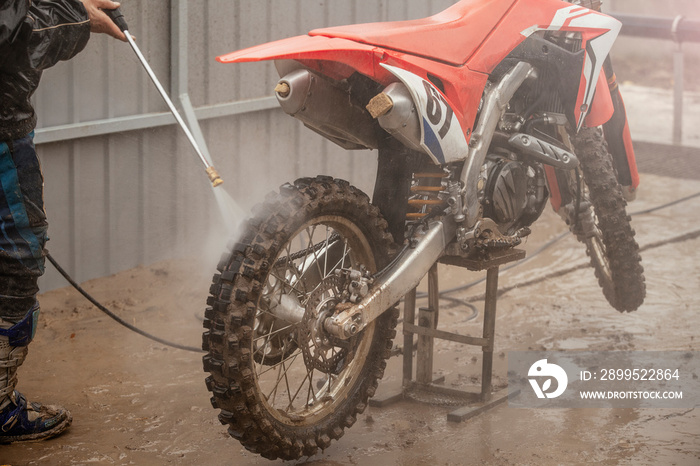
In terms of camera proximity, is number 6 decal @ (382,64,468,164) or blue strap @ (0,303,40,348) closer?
number 6 decal @ (382,64,468,164)

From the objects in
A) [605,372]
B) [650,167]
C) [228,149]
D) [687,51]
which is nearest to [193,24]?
[228,149]

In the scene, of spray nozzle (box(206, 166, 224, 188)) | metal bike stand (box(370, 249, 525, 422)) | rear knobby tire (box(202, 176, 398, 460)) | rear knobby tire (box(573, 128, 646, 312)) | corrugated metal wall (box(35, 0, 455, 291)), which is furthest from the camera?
corrugated metal wall (box(35, 0, 455, 291))

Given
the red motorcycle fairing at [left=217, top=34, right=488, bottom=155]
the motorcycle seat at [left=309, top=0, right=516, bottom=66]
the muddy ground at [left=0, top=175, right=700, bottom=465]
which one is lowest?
the muddy ground at [left=0, top=175, right=700, bottom=465]

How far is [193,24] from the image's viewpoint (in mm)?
5883

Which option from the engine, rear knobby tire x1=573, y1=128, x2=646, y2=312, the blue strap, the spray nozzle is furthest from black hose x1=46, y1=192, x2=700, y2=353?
the engine

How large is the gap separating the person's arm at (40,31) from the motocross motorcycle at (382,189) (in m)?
0.69

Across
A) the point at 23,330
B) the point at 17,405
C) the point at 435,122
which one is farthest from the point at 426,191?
the point at 17,405

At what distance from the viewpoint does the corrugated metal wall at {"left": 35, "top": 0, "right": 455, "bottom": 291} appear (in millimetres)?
5336

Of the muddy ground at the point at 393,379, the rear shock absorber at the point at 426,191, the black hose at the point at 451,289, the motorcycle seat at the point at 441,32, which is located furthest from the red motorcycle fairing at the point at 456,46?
the black hose at the point at 451,289

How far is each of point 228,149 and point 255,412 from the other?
333cm

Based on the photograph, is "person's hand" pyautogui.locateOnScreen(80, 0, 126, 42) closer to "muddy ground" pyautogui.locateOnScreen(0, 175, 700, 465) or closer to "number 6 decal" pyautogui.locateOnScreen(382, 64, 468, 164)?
"number 6 decal" pyautogui.locateOnScreen(382, 64, 468, 164)

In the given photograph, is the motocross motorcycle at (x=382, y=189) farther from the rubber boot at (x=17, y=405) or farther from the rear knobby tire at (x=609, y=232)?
the rubber boot at (x=17, y=405)

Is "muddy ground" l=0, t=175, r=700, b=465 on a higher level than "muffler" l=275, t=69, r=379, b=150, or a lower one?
lower

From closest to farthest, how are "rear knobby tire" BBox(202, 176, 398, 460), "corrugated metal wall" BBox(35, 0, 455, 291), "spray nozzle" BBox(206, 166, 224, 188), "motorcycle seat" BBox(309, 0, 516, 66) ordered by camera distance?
"rear knobby tire" BBox(202, 176, 398, 460) → "motorcycle seat" BBox(309, 0, 516, 66) → "spray nozzle" BBox(206, 166, 224, 188) → "corrugated metal wall" BBox(35, 0, 455, 291)
